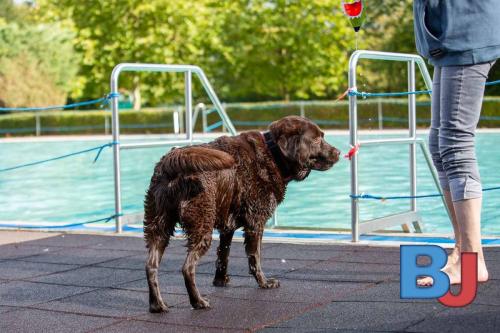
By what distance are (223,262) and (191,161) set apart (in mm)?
941

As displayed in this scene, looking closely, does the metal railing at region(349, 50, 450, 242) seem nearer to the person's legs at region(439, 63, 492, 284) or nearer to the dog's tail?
the person's legs at region(439, 63, 492, 284)

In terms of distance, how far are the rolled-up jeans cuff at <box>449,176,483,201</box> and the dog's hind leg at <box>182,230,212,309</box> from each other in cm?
132

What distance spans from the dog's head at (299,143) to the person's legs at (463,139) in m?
0.80

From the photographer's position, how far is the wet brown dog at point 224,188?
4.05 metres

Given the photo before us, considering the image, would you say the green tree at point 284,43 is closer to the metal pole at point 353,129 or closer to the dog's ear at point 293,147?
the metal pole at point 353,129

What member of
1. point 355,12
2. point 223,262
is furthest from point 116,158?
point 223,262

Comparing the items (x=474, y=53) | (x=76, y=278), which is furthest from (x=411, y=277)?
(x=76, y=278)

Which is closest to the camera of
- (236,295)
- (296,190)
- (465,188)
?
(465,188)

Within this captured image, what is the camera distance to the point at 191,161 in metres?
4.01

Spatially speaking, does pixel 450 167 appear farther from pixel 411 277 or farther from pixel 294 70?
pixel 294 70

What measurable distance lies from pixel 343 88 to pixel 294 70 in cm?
623

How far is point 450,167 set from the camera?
4.07 metres

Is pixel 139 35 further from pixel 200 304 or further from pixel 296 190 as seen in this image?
pixel 200 304

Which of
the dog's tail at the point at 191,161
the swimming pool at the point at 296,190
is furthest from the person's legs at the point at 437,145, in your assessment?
the swimming pool at the point at 296,190
